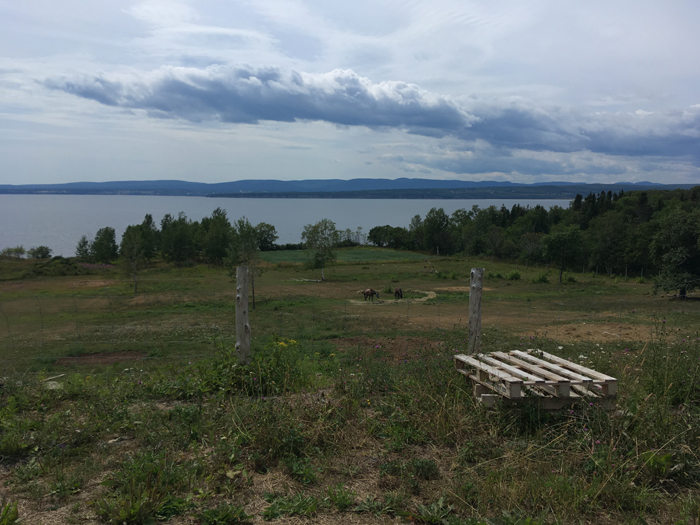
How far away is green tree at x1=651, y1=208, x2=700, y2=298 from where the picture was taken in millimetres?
30625

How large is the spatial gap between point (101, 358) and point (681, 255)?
115 feet

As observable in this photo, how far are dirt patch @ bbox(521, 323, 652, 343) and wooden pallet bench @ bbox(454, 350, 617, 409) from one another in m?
8.63

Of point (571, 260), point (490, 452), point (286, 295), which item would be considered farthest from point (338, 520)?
point (571, 260)

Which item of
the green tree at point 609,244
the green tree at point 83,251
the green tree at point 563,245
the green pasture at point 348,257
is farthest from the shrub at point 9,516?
the green tree at point 83,251

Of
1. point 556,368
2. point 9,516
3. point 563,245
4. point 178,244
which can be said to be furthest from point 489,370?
point 178,244

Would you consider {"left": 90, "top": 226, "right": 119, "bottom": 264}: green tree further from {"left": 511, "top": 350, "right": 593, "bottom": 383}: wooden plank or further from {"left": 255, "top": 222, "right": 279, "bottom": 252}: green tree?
{"left": 511, "top": 350, "right": 593, "bottom": 383}: wooden plank

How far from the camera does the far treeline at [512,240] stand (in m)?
32.8

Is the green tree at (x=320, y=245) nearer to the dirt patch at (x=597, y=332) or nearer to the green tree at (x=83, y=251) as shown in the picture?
the dirt patch at (x=597, y=332)

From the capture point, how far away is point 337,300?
112 feet

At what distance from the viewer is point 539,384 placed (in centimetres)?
518

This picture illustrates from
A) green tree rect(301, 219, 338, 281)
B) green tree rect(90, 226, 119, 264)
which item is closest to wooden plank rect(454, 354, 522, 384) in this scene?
green tree rect(301, 219, 338, 281)

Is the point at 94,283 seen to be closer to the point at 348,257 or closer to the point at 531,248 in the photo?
the point at 348,257

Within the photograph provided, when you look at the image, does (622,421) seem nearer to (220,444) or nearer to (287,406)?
(287,406)

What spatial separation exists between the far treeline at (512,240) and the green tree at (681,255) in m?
0.06
